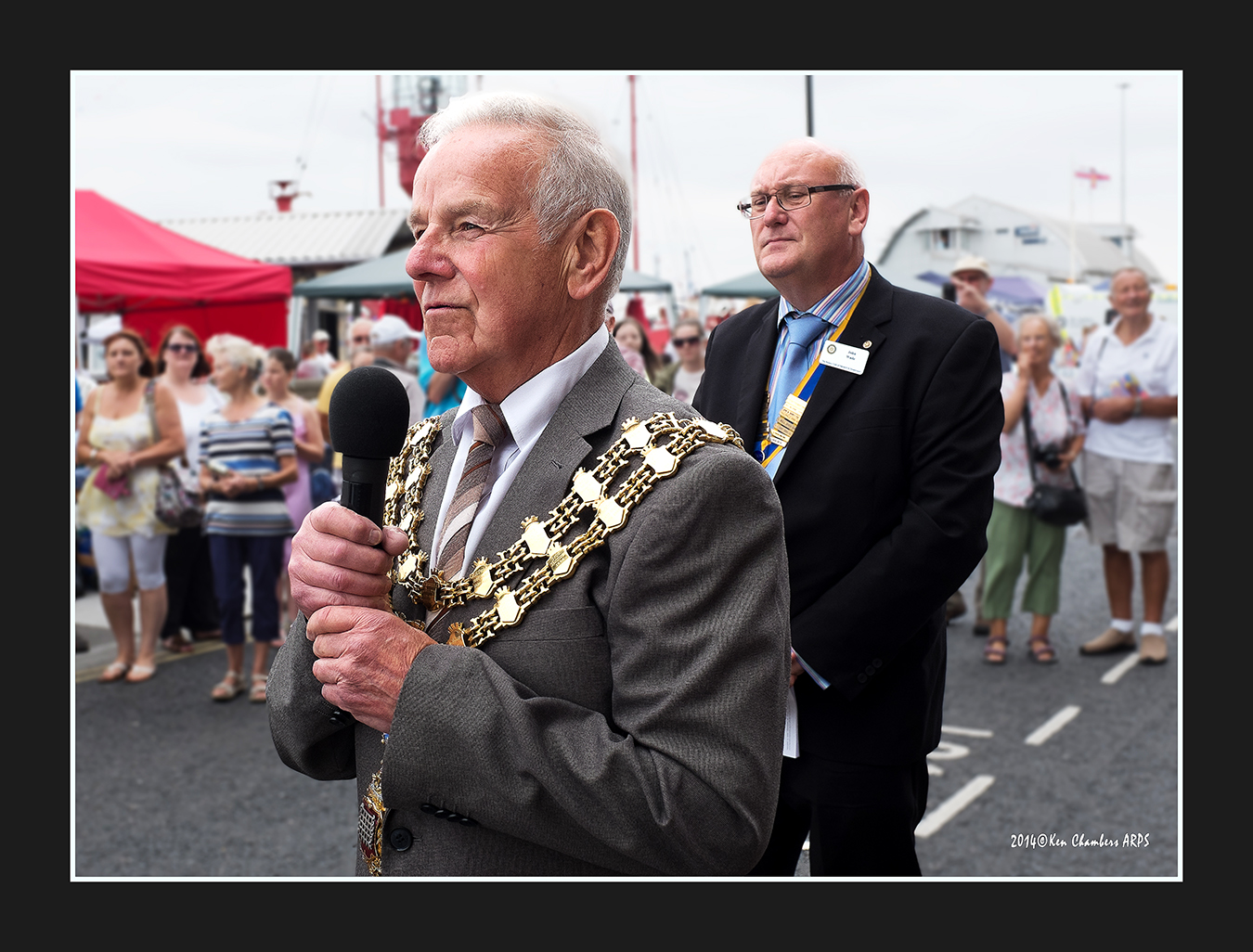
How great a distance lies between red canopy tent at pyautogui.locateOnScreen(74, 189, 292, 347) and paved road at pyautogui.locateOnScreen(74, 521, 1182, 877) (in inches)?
113

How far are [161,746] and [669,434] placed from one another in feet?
15.2

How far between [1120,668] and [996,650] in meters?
0.68

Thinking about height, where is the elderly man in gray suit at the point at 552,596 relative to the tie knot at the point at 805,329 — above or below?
below

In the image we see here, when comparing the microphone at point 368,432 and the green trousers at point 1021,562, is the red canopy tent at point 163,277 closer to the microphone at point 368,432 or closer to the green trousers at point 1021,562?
the green trousers at point 1021,562

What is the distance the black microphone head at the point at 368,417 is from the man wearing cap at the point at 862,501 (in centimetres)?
107

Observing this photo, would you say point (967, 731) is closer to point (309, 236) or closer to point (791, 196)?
point (791, 196)

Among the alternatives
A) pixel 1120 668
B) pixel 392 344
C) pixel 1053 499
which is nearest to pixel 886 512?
pixel 1053 499

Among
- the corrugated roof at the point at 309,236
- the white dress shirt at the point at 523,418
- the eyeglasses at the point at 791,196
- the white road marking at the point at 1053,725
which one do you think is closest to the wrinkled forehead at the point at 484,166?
the white dress shirt at the point at 523,418

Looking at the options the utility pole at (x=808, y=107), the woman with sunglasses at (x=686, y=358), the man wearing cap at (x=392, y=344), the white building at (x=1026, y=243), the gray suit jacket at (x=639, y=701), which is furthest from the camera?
the white building at (x=1026, y=243)

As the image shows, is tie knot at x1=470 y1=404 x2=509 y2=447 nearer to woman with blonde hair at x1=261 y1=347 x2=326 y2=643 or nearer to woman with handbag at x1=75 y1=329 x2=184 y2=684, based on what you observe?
woman with blonde hair at x1=261 y1=347 x2=326 y2=643

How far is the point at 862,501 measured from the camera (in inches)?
92.3

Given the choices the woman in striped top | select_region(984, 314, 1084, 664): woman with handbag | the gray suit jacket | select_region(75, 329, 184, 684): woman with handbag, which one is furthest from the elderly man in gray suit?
select_region(984, 314, 1084, 664): woman with handbag

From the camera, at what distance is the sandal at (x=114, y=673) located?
6262mm

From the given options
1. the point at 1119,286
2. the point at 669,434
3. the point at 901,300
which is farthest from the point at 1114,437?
the point at 669,434
